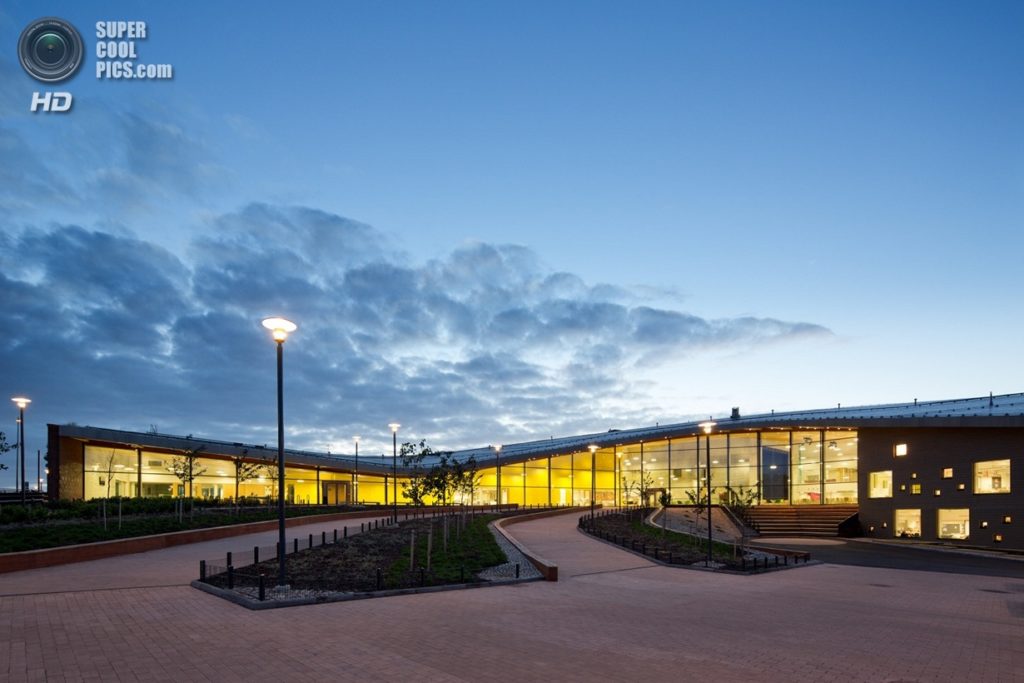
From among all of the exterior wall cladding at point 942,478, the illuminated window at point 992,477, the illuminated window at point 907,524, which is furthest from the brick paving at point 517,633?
the illuminated window at point 907,524

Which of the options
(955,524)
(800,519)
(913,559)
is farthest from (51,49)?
(800,519)

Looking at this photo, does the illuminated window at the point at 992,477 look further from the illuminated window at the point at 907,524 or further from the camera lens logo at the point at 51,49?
the camera lens logo at the point at 51,49

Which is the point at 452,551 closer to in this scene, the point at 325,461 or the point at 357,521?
the point at 357,521

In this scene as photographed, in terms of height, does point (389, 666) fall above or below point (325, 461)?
above

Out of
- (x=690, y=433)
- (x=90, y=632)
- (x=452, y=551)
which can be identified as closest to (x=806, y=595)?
(x=452, y=551)

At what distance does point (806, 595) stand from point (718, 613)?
4866mm

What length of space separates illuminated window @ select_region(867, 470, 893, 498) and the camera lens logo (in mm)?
46357

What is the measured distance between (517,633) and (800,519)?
4323 centimetres

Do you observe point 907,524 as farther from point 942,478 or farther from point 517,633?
point 517,633

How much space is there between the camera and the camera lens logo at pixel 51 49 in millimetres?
19703

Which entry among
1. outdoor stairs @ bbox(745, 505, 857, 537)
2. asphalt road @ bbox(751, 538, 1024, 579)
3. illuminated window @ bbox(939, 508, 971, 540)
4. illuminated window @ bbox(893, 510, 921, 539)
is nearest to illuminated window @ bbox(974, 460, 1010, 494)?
illuminated window @ bbox(939, 508, 971, 540)

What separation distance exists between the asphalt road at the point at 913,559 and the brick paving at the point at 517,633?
22.8ft

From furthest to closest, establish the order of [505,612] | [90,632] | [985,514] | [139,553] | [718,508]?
[718,508], [985,514], [139,553], [505,612], [90,632]

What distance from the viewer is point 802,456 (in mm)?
54188
